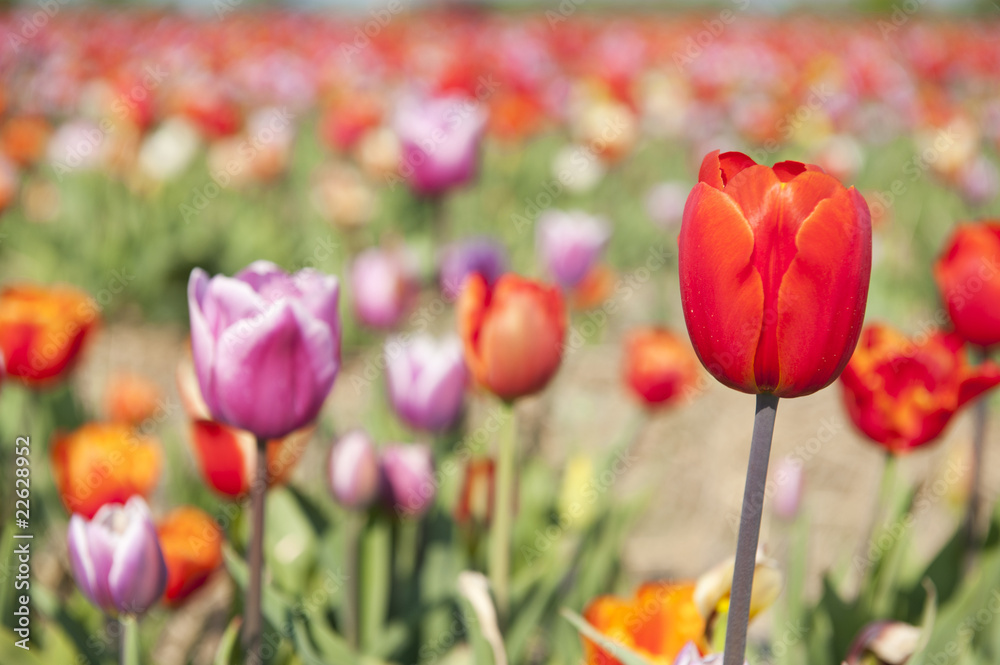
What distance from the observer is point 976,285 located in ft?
3.65

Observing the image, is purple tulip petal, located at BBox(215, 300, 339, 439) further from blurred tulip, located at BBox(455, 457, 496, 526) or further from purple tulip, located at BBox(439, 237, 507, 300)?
purple tulip, located at BBox(439, 237, 507, 300)

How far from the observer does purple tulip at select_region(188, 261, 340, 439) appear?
0.85 metres

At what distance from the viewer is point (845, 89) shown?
533 centimetres

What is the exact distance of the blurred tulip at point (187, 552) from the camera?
114cm

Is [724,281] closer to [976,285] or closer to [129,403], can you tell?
[976,285]

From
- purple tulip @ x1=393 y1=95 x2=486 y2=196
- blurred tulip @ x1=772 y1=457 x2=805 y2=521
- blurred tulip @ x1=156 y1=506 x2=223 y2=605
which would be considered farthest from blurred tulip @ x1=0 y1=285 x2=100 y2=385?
blurred tulip @ x1=772 y1=457 x2=805 y2=521

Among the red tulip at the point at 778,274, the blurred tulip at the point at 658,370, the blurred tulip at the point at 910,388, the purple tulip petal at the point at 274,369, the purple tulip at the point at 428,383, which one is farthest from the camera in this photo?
the blurred tulip at the point at 658,370

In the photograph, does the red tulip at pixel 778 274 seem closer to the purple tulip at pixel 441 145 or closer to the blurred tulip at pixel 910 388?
A: the blurred tulip at pixel 910 388

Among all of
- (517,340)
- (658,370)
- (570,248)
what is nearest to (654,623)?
(517,340)

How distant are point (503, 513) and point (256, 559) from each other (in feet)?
1.08

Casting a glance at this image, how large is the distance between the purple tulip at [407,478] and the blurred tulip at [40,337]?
0.61 meters

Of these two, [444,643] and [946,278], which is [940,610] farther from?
[444,643]

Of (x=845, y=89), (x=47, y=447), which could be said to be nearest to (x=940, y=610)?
(x=47, y=447)

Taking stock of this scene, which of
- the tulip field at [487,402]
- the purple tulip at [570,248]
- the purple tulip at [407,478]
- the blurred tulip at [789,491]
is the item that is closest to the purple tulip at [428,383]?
the tulip field at [487,402]
